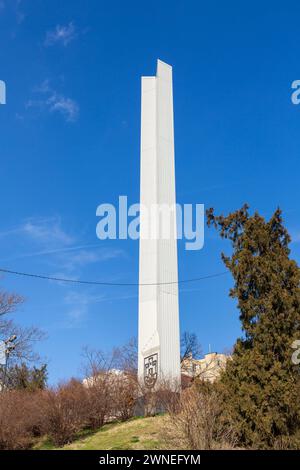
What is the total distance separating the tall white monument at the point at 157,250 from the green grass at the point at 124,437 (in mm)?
2846

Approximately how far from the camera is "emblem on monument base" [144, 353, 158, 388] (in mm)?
18120

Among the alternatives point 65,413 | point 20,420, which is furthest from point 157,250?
point 20,420

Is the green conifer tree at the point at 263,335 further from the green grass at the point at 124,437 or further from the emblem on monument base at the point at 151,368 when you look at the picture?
the emblem on monument base at the point at 151,368

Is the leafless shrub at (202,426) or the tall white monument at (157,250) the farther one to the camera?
the tall white monument at (157,250)

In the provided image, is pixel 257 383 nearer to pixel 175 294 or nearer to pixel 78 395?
pixel 78 395

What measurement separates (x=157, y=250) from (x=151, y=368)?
474cm

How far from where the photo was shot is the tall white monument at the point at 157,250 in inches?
769

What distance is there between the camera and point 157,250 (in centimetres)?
2080

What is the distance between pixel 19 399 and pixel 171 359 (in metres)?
6.07

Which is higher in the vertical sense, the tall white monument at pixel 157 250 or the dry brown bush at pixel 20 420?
the tall white monument at pixel 157 250

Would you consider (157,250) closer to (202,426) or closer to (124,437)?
(124,437)

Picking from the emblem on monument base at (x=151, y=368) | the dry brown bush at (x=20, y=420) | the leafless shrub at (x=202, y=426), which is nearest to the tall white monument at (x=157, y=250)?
the emblem on monument base at (x=151, y=368)

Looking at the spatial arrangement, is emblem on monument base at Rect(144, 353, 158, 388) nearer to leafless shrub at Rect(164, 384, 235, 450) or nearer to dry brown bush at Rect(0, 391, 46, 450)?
dry brown bush at Rect(0, 391, 46, 450)

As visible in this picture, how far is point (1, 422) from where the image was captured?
14.5m
